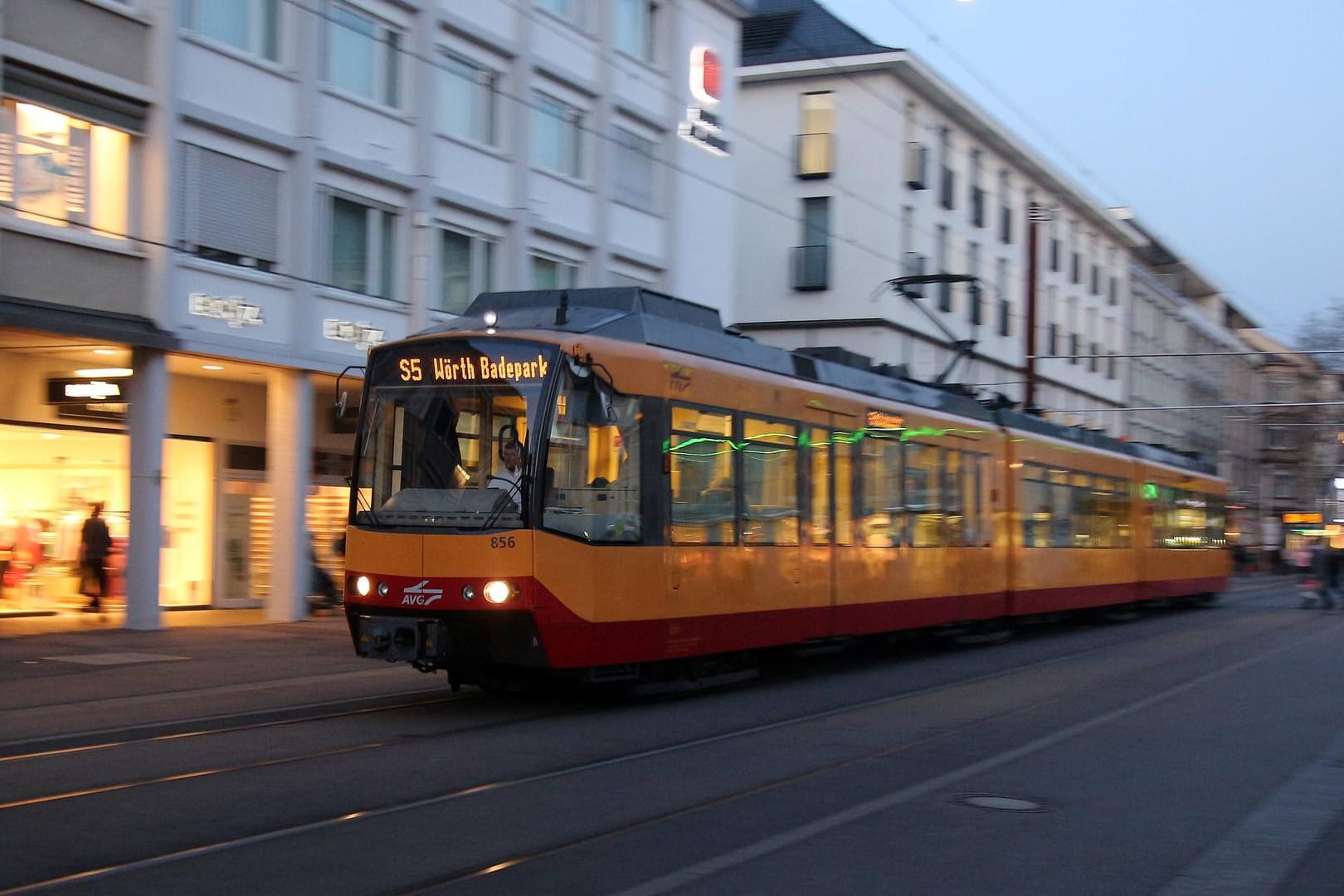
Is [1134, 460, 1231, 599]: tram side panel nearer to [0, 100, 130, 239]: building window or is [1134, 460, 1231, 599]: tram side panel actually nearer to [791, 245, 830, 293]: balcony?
[791, 245, 830, 293]: balcony

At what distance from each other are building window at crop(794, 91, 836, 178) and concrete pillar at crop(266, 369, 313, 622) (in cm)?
2323

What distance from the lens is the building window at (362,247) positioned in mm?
23047

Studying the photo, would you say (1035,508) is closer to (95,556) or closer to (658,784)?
(95,556)

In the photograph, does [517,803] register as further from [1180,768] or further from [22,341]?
[22,341]

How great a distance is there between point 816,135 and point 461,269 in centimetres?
1947

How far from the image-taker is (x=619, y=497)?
40.2 feet

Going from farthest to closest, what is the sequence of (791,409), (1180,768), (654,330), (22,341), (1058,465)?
(1058,465) → (22,341) → (791,409) → (654,330) → (1180,768)

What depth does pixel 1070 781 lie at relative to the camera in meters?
9.46

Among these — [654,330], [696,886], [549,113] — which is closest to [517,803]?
[696,886]

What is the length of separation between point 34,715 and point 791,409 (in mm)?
7323

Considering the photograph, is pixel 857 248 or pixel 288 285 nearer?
pixel 288 285

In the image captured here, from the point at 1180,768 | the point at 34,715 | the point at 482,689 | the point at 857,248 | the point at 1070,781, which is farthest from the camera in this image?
the point at 857,248

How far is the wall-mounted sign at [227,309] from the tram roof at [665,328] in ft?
23.9

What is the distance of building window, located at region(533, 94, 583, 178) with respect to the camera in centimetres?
2756
